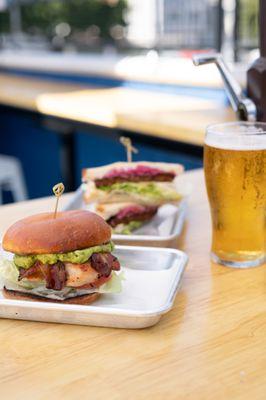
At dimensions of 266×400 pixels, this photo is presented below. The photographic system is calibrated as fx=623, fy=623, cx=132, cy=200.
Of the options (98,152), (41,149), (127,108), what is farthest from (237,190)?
(41,149)

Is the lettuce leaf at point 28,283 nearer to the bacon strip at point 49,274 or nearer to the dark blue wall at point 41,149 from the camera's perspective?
the bacon strip at point 49,274

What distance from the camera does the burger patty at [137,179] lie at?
49.8 inches

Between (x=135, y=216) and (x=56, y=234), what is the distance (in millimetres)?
402

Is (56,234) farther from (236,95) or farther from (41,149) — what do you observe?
(41,149)

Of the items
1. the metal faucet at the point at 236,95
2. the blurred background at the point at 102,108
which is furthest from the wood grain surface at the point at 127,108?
the metal faucet at the point at 236,95

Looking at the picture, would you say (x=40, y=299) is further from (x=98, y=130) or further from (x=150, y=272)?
(x=98, y=130)

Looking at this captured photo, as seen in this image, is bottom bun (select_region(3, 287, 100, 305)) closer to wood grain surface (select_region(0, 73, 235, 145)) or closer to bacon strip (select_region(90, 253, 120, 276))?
bacon strip (select_region(90, 253, 120, 276))

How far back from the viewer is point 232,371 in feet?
2.47

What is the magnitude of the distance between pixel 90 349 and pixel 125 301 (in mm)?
113

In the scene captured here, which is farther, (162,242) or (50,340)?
(162,242)

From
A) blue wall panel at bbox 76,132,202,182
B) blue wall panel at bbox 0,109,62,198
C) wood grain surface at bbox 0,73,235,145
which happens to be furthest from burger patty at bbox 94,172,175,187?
blue wall panel at bbox 0,109,62,198

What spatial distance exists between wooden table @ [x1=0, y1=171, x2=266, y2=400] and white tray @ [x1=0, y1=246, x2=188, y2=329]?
0.05 feet

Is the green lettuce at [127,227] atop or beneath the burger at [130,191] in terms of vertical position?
beneath

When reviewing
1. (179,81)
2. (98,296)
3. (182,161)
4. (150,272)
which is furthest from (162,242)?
(179,81)
